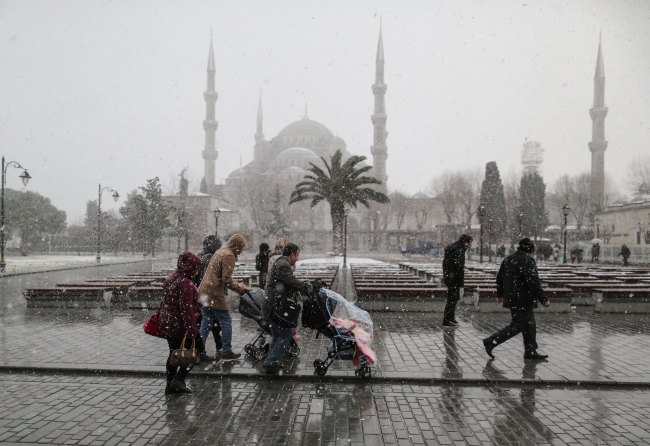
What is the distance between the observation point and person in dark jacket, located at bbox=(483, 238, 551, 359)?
21.0 ft

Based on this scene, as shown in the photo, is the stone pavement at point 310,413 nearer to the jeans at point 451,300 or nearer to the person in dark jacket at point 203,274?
the person in dark jacket at point 203,274

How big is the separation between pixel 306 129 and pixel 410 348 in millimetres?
99525

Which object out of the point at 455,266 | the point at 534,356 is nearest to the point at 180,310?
the point at 534,356

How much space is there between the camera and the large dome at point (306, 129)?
103 m

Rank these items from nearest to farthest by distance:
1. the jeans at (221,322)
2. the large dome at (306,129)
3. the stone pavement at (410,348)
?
the stone pavement at (410,348) → the jeans at (221,322) → the large dome at (306,129)

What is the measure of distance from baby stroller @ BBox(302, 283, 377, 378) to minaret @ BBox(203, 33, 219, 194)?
6988cm

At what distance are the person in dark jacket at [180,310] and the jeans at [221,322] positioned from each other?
1191 mm

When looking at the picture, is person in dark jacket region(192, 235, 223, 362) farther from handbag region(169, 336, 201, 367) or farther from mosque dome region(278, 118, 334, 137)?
mosque dome region(278, 118, 334, 137)

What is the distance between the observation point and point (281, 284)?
18.1ft

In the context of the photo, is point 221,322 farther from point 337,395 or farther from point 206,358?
point 337,395

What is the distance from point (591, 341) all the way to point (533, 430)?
426 centimetres

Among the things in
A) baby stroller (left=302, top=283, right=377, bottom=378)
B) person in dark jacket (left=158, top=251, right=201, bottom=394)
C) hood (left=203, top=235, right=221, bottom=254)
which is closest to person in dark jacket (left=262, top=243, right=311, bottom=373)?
baby stroller (left=302, top=283, right=377, bottom=378)

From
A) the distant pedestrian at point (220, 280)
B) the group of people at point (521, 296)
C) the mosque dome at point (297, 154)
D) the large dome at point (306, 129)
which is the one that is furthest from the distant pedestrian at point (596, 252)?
the large dome at point (306, 129)

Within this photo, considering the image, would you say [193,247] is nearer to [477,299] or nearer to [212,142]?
[212,142]
